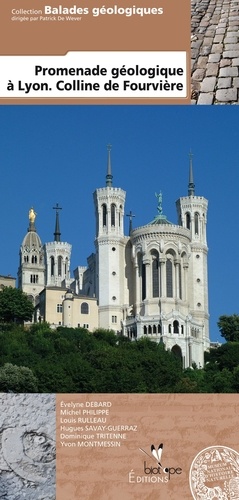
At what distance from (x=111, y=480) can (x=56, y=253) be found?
790 cm

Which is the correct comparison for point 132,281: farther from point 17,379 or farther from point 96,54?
point 96,54

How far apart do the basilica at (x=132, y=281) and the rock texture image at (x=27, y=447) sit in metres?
6.62

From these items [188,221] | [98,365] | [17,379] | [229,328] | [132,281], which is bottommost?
[17,379]

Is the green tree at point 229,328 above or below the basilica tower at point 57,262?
below

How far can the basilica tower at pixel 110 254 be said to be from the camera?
56.1 ft

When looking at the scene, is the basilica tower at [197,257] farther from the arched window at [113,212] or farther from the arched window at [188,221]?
the arched window at [113,212]

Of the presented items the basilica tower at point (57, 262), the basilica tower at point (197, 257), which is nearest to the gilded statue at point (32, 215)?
the basilica tower at point (57, 262)

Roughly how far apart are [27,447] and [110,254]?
9332 mm

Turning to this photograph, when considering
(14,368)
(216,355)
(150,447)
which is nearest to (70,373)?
(14,368)

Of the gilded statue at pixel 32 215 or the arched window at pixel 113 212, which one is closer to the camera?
the gilded statue at pixel 32 215

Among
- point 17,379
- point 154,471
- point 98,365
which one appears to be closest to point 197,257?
point 98,365

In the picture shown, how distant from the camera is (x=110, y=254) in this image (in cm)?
1900

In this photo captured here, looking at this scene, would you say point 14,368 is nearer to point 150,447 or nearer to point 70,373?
point 70,373

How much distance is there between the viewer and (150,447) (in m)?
9.62
